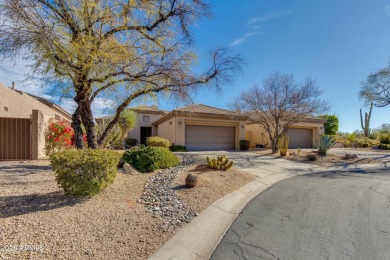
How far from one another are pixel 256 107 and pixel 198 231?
1426 centimetres

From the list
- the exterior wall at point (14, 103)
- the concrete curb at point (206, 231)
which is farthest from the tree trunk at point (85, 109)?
the concrete curb at point (206, 231)

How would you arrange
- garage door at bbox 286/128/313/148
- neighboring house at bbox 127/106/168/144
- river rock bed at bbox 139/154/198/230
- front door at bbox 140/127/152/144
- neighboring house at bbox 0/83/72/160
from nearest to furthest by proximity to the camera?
1. river rock bed at bbox 139/154/198/230
2. neighboring house at bbox 0/83/72/160
3. garage door at bbox 286/128/313/148
4. neighboring house at bbox 127/106/168/144
5. front door at bbox 140/127/152/144

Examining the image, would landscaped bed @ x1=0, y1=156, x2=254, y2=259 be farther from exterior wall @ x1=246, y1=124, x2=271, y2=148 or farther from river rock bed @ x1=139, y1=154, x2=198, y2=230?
exterior wall @ x1=246, y1=124, x2=271, y2=148

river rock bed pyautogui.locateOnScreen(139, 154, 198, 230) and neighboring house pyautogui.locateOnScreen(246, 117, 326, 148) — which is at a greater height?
neighboring house pyautogui.locateOnScreen(246, 117, 326, 148)

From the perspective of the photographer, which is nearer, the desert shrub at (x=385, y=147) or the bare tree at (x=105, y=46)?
the bare tree at (x=105, y=46)

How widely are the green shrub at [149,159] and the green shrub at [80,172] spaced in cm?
317

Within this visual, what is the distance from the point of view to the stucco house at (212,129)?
18.2m

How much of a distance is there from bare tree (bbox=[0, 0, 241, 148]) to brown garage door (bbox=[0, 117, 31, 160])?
3.33 metres

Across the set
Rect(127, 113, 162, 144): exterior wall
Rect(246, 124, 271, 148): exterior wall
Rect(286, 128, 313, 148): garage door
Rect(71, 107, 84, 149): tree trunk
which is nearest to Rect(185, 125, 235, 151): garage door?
Rect(246, 124, 271, 148): exterior wall

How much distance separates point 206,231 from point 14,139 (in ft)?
34.9

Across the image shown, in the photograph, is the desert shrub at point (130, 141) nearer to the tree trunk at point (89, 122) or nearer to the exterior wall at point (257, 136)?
the exterior wall at point (257, 136)

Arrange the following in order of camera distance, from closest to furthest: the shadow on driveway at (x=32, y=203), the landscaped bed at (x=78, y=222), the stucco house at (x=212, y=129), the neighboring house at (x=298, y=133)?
the landscaped bed at (x=78, y=222) < the shadow on driveway at (x=32, y=203) < the stucco house at (x=212, y=129) < the neighboring house at (x=298, y=133)

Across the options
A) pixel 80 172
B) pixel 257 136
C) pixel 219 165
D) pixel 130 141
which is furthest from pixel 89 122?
pixel 257 136

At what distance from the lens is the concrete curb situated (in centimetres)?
310
